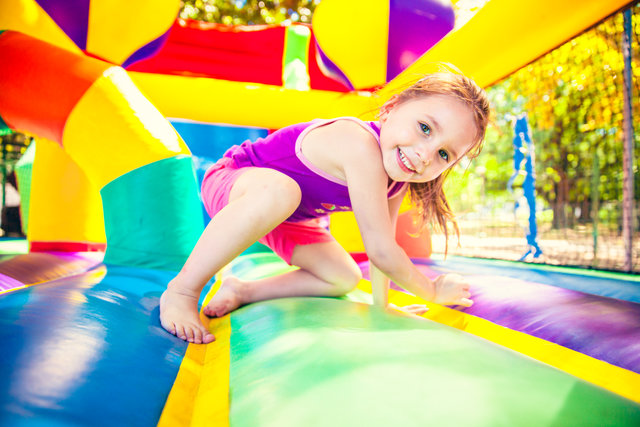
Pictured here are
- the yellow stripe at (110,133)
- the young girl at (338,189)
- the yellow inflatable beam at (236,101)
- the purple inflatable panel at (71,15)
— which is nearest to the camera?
the young girl at (338,189)

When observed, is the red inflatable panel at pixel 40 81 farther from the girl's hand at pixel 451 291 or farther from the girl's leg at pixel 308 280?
the girl's hand at pixel 451 291

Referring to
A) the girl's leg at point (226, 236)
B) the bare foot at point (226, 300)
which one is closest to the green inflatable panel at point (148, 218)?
the bare foot at point (226, 300)

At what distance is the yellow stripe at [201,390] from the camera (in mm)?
469

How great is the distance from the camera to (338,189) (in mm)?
1078

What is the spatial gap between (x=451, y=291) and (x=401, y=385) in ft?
1.87

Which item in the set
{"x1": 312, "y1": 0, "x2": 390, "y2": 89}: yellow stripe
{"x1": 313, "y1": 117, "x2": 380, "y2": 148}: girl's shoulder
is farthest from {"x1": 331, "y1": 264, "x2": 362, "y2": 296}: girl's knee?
{"x1": 312, "y1": 0, "x2": 390, "y2": 89}: yellow stripe

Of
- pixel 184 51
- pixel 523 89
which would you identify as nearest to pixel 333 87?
pixel 184 51

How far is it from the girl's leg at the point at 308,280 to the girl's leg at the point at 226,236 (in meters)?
0.14

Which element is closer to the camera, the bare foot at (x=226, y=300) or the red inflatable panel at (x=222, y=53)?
the bare foot at (x=226, y=300)

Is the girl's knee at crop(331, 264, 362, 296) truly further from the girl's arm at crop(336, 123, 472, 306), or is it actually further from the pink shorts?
the girl's arm at crop(336, 123, 472, 306)

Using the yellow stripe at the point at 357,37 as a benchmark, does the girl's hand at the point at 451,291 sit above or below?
below

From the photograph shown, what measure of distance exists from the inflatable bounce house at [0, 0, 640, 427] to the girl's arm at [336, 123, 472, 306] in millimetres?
117

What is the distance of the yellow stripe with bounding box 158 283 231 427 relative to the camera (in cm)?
47

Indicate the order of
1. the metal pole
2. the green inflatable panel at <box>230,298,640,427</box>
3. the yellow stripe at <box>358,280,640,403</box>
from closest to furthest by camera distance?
1. the green inflatable panel at <box>230,298,640,427</box>
2. the yellow stripe at <box>358,280,640,403</box>
3. the metal pole
